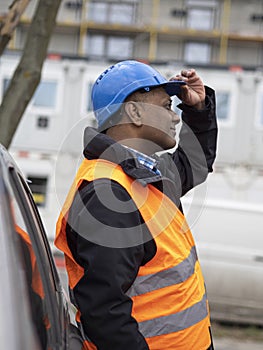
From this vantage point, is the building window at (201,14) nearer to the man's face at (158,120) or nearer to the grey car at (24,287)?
the man's face at (158,120)

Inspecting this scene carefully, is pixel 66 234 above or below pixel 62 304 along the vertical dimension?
above

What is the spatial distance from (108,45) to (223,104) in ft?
52.0

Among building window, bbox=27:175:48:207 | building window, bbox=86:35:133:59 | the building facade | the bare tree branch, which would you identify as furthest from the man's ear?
building window, bbox=86:35:133:59

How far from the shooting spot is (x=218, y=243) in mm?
9219

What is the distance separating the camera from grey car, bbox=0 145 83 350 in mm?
1465

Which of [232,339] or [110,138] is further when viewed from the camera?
[232,339]

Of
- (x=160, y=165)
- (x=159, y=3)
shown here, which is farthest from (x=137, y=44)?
(x=160, y=165)

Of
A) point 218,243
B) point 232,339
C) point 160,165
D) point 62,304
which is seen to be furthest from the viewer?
point 218,243

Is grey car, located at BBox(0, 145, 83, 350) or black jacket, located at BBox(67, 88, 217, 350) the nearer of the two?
grey car, located at BBox(0, 145, 83, 350)

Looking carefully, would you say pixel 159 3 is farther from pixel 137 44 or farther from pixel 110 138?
pixel 110 138

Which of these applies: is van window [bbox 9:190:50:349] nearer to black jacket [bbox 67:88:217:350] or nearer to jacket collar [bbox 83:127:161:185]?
black jacket [bbox 67:88:217:350]

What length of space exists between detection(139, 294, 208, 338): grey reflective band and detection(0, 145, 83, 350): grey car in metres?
0.21

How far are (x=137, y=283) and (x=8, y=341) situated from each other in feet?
2.82

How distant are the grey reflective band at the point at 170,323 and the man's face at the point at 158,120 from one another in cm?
59
